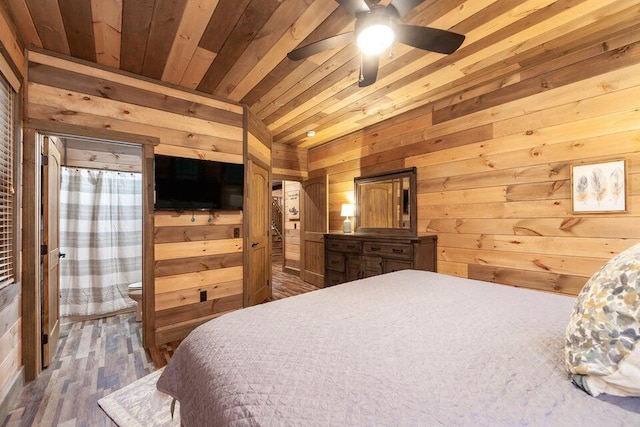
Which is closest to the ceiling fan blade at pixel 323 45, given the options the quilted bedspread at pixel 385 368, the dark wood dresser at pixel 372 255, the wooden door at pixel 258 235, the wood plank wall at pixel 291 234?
the quilted bedspread at pixel 385 368

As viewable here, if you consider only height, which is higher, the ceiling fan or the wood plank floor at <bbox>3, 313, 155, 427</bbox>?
the ceiling fan

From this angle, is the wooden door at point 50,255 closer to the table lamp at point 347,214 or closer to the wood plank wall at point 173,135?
the wood plank wall at point 173,135

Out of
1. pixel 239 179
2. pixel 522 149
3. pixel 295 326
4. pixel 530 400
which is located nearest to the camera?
pixel 530 400

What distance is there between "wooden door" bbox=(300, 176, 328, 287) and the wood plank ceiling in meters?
2.12

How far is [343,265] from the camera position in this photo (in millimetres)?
3924

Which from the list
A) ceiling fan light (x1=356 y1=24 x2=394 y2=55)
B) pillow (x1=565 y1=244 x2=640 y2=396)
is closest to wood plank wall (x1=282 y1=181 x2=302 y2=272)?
ceiling fan light (x1=356 y1=24 x2=394 y2=55)

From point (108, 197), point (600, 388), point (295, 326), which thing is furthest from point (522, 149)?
point (108, 197)

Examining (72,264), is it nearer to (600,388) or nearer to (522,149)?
(600,388)

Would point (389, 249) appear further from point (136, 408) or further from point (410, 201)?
point (136, 408)

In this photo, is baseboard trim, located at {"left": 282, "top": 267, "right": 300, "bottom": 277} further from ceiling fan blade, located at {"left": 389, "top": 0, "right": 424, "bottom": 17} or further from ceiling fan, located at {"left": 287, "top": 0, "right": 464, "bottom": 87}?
ceiling fan blade, located at {"left": 389, "top": 0, "right": 424, "bottom": 17}

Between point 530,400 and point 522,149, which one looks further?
point 522,149

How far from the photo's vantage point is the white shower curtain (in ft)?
11.0

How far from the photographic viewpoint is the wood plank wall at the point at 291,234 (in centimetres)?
598

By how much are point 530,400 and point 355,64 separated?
2.52 metres
